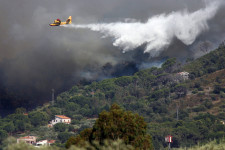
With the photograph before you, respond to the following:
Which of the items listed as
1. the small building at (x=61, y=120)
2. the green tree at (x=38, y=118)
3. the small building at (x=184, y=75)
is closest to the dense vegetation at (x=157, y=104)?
the green tree at (x=38, y=118)

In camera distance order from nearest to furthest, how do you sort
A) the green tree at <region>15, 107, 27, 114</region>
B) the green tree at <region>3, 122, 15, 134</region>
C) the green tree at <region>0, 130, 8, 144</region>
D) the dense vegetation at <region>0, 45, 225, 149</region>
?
1. the dense vegetation at <region>0, 45, 225, 149</region>
2. the green tree at <region>0, 130, 8, 144</region>
3. the green tree at <region>3, 122, 15, 134</region>
4. the green tree at <region>15, 107, 27, 114</region>

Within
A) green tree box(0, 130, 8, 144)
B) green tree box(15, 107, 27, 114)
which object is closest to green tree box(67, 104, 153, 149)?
green tree box(0, 130, 8, 144)

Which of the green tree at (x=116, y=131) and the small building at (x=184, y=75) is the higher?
the small building at (x=184, y=75)

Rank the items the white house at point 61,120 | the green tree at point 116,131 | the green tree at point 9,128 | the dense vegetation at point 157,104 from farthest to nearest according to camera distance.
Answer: the white house at point 61,120, the green tree at point 9,128, the dense vegetation at point 157,104, the green tree at point 116,131

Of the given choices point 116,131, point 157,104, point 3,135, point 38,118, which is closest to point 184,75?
point 157,104

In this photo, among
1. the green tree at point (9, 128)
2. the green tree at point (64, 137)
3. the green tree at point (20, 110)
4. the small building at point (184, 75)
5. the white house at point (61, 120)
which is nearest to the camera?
the green tree at point (64, 137)

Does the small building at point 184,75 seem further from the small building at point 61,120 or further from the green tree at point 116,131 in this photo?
the green tree at point 116,131

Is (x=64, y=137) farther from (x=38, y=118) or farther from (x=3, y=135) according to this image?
(x=38, y=118)

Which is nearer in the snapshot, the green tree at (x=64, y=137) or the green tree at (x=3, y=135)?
the green tree at (x=64, y=137)

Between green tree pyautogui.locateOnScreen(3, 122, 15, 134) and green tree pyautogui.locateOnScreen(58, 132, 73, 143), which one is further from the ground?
green tree pyautogui.locateOnScreen(3, 122, 15, 134)

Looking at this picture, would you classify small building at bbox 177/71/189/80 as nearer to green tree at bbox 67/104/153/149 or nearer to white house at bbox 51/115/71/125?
white house at bbox 51/115/71/125
